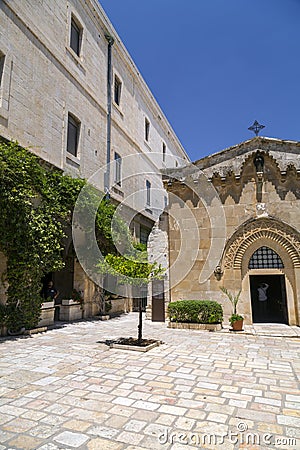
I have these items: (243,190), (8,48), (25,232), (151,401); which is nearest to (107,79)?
(8,48)

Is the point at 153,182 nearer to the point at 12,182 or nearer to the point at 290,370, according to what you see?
the point at 12,182

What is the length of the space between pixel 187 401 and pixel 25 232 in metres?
7.08

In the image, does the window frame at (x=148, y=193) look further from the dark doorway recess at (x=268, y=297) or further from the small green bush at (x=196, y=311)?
the small green bush at (x=196, y=311)

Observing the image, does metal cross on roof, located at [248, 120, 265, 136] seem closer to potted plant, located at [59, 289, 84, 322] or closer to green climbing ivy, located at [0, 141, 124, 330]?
green climbing ivy, located at [0, 141, 124, 330]

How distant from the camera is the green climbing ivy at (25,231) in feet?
30.0

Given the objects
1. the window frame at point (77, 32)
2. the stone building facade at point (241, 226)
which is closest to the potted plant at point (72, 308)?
the stone building facade at point (241, 226)

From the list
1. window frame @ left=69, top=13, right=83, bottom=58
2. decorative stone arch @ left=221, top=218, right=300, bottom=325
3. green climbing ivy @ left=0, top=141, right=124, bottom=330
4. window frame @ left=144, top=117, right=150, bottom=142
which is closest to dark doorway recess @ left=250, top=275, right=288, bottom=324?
decorative stone arch @ left=221, top=218, right=300, bottom=325

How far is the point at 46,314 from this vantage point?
11.2m

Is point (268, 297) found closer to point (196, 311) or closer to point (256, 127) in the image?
point (196, 311)

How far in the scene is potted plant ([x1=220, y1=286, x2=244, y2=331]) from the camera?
10508 millimetres

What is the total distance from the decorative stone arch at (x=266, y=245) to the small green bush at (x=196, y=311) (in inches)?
59.2

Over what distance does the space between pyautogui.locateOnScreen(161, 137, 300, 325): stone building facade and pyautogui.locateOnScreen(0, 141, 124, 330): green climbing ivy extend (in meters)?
5.14

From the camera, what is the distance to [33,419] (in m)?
3.73

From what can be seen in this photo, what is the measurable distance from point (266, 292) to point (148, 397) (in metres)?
11.6
